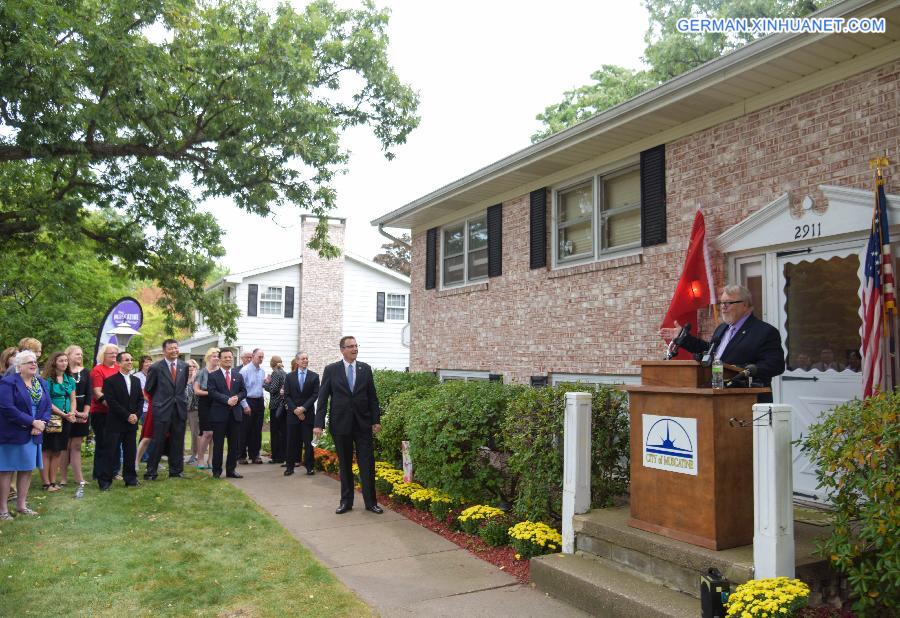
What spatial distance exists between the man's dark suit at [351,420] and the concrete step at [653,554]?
3.18m

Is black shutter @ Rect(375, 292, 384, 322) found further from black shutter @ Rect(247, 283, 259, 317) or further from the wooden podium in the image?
the wooden podium

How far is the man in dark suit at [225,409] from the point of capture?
10297 mm

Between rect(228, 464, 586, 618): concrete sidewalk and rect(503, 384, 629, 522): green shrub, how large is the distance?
0.76 m

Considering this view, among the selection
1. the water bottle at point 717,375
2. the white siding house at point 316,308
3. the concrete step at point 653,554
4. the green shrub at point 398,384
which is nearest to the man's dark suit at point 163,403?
the green shrub at point 398,384

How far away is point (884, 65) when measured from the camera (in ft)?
19.8

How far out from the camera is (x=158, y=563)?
590 centimetres

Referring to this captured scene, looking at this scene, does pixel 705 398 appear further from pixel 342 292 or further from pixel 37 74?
pixel 342 292

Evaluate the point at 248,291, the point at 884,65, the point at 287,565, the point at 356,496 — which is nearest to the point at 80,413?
the point at 356,496

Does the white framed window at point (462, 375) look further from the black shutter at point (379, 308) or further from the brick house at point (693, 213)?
the black shutter at point (379, 308)

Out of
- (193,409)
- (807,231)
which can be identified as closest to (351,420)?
(807,231)

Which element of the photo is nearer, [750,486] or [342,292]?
[750,486]

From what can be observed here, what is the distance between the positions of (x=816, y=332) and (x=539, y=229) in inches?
→ 188

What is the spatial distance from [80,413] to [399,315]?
2188 cm

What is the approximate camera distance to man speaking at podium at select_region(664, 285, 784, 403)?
500 centimetres
